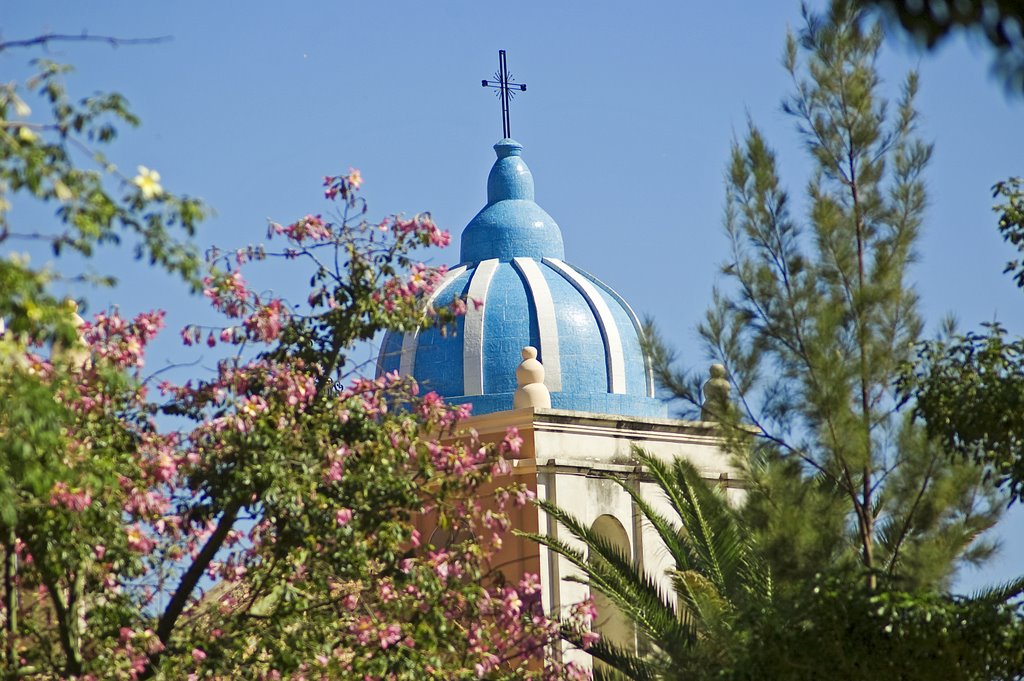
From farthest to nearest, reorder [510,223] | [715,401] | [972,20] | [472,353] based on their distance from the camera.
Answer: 1. [510,223]
2. [472,353]
3. [715,401]
4. [972,20]

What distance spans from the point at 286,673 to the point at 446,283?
415 inches

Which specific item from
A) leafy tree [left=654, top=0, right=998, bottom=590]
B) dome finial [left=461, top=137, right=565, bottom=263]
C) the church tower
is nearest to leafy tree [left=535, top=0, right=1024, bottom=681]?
leafy tree [left=654, top=0, right=998, bottom=590]

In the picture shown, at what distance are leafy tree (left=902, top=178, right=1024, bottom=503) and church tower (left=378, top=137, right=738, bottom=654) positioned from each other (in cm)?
567

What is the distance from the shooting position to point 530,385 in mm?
17094

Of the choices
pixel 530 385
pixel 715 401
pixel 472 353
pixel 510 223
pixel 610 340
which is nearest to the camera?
pixel 715 401

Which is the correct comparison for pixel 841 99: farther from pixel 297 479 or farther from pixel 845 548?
pixel 297 479

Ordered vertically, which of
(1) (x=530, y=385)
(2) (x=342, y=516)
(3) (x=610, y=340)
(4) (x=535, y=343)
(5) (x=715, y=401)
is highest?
(3) (x=610, y=340)

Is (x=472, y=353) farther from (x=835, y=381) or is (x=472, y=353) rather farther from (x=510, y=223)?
(x=835, y=381)

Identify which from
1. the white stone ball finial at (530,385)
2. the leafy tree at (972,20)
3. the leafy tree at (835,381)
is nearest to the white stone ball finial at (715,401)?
the leafy tree at (835,381)

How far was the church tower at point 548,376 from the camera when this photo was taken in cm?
1666

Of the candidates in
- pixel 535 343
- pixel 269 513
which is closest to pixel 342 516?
pixel 269 513

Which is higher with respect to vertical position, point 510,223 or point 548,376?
A: point 510,223

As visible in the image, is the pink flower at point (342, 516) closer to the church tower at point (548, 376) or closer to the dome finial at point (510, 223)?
the church tower at point (548, 376)

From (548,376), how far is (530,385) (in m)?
1.67
